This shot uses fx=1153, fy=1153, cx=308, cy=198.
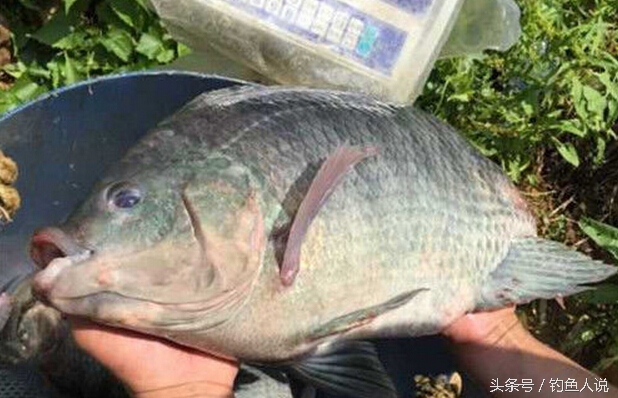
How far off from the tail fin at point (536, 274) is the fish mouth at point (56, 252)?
31.7 inches

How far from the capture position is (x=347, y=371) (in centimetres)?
199

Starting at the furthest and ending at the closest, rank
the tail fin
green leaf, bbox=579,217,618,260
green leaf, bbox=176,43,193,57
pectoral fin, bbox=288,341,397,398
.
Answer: green leaf, bbox=176,43,193,57
green leaf, bbox=579,217,618,260
the tail fin
pectoral fin, bbox=288,341,397,398

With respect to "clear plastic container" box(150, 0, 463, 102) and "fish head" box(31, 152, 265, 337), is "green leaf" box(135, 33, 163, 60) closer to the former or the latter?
"clear plastic container" box(150, 0, 463, 102)

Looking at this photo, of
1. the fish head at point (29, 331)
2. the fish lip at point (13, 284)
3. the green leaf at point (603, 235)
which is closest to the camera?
the fish head at point (29, 331)

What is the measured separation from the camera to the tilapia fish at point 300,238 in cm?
172

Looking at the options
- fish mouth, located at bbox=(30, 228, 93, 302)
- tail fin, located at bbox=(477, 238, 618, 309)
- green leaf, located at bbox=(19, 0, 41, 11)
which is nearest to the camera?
fish mouth, located at bbox=(30, 228, 93, 302)

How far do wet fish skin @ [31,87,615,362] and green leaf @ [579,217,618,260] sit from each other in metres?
0.42

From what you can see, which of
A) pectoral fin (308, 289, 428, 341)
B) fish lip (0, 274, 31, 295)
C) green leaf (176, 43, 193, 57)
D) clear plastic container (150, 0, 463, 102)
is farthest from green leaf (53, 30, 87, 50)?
pectoral fin (308, 289, 428, 341)

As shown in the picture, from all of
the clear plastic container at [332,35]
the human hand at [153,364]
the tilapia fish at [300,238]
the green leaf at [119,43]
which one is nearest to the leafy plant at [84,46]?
the green leaf at [119,43]

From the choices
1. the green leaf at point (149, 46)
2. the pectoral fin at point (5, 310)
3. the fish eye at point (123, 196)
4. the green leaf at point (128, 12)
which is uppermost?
the fish eye at point (123, 196)

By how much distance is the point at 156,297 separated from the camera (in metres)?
1.73

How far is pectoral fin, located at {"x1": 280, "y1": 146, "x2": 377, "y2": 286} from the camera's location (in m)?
1.78

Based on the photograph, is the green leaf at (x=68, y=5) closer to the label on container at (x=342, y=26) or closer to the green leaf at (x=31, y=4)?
the green leaf at (x=31, y=4)

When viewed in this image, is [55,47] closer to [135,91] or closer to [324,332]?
[135,91]
